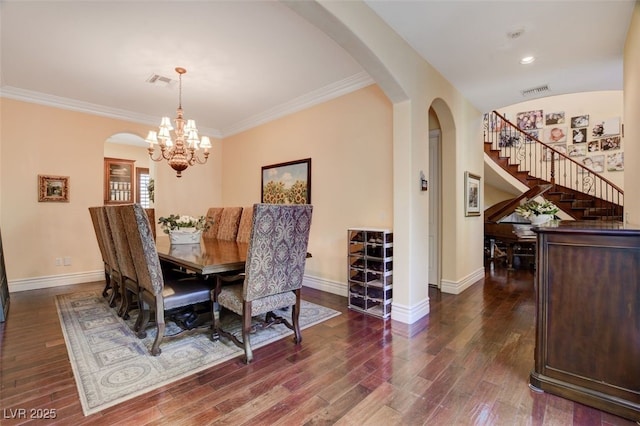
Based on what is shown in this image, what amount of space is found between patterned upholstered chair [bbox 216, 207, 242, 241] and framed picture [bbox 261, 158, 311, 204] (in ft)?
3.01

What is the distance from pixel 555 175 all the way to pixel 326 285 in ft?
20.3

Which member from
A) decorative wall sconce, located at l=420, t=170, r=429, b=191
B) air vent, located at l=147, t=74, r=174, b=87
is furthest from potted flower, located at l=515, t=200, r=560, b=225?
air vent, located at l=147, t=74, r=174, b=87

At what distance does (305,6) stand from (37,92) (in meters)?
4.50

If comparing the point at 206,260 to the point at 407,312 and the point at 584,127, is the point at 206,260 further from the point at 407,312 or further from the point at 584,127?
the point at 584,127

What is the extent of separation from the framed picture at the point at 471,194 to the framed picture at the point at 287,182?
89.0 inches

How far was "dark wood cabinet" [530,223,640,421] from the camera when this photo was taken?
63.9 inches

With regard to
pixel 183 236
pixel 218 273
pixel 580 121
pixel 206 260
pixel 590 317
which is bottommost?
pixel 590 317

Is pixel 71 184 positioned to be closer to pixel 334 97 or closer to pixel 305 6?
pixel 334 97

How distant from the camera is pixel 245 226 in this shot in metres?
3.82

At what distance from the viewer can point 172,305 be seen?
2359mm

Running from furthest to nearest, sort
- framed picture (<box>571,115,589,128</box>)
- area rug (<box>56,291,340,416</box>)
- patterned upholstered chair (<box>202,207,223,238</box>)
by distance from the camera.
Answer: framed picture (<box>571,115,589,128</box>), patterned upholstered chair (<box>202,207,223,238</box>), area rug (<box>56,291,340,416</box>)

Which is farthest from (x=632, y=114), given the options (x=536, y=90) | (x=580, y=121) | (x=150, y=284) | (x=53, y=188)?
(x=53, y=188)

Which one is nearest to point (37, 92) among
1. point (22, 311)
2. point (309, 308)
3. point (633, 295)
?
point (22, 311)

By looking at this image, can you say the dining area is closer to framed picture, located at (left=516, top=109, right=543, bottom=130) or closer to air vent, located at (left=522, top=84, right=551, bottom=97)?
air vent, located at (left=522, top=84, right=551, bottom=97)
